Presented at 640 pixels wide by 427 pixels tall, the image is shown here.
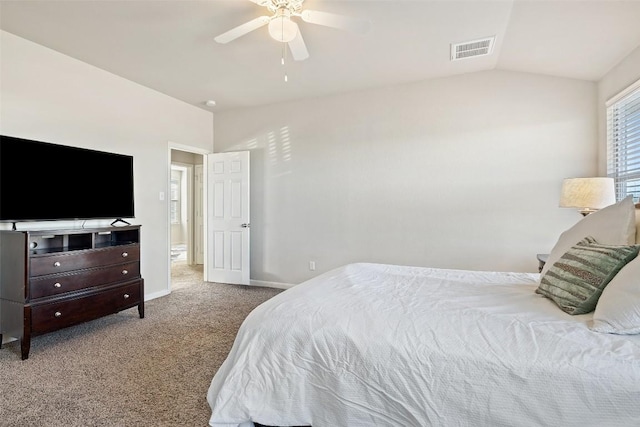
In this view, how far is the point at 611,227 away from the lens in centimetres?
169

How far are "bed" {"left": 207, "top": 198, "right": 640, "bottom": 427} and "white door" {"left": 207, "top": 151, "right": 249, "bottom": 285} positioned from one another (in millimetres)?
3302

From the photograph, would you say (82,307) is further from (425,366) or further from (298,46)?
(425,366)

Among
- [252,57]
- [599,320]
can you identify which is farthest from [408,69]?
[599,320]

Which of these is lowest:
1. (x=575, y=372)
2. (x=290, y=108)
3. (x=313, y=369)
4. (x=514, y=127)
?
(x=313, y=369)

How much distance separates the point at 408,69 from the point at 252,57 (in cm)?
168

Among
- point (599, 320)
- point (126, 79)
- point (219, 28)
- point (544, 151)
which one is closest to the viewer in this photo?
point (599, 320)

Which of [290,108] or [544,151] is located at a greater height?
[290,108]

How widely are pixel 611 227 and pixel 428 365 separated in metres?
1.31

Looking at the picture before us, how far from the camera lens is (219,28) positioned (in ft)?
9.00

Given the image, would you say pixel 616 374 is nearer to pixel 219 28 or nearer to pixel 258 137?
pixel 219 28

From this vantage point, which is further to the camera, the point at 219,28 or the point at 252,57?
the point at 252,57

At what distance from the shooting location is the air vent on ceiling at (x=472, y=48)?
3.01 metres

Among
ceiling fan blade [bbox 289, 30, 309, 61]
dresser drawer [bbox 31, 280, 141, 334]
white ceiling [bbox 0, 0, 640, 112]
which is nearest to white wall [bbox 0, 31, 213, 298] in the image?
white ceiling [bbox 0, 0, 640, 112]

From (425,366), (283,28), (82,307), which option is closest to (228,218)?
(82,307)
